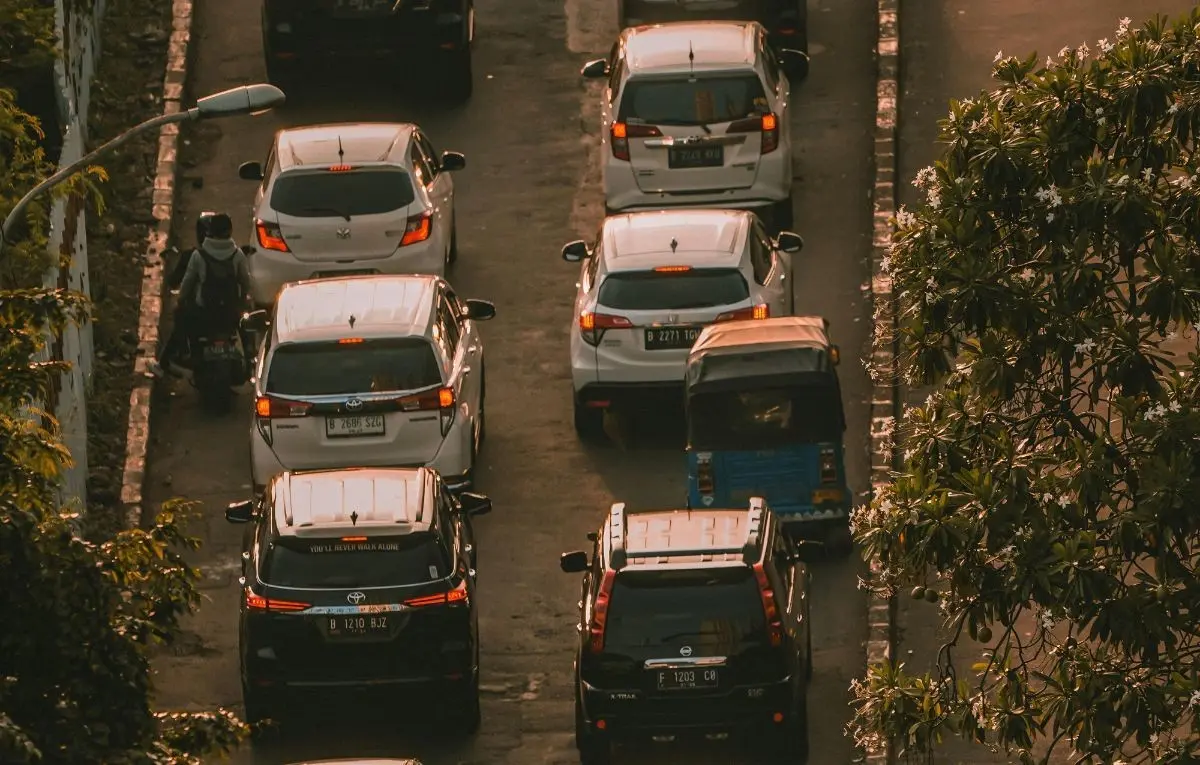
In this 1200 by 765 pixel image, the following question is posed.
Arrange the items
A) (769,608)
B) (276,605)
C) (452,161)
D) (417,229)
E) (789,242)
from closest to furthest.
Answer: (769,608), (276,605), (789,242), (417,229), (452,161)

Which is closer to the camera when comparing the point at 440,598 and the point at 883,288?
the point at 440,598

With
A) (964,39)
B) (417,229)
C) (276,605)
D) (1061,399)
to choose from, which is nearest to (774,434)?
(276,605)

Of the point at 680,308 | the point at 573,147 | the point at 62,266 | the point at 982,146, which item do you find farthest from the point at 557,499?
the point at 982,146

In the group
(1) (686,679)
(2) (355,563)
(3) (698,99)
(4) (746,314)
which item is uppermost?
(3) (698,99)

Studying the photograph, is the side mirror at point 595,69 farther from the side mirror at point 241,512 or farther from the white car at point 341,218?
the side mirror at point 241,512

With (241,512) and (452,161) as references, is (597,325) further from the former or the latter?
(241,512)

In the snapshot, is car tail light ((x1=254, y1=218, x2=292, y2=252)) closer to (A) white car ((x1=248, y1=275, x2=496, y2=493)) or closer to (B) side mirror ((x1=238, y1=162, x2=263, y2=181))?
(B) side mirror ((x1=238, y1=162, x2=263, y2=181))
